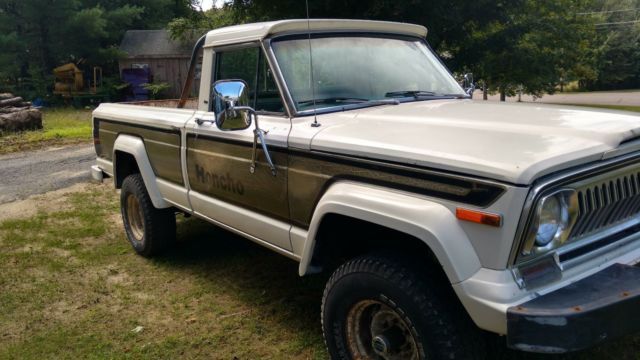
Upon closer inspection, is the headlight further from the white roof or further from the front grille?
the white roof

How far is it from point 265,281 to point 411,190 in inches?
91.1

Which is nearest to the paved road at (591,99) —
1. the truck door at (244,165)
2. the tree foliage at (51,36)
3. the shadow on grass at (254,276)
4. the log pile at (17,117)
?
the log pile at (17,117)

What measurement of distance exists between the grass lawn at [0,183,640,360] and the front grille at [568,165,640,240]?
3.17 ft

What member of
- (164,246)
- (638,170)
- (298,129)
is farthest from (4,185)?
(638,170)

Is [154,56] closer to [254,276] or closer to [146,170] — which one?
[146,170]

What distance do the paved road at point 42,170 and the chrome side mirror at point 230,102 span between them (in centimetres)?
595

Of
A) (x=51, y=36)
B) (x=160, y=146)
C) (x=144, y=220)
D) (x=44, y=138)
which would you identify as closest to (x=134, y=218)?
(x=144, y=220)

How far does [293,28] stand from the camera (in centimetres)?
355

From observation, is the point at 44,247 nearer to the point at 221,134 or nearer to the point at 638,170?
the point at 221,134

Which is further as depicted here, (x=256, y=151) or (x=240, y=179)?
(x=240, y=179)

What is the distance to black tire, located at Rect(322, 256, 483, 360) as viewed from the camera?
238 centimetres

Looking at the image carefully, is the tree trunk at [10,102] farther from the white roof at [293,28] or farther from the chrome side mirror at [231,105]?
the chrome side mirror at [231,105]

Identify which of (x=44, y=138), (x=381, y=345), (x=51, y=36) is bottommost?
(x=381, y=345)

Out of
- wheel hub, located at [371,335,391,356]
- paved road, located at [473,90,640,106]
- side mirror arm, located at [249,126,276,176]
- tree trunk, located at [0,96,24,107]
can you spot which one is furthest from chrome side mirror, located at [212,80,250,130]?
paved road, located at [473,90,640,106]
